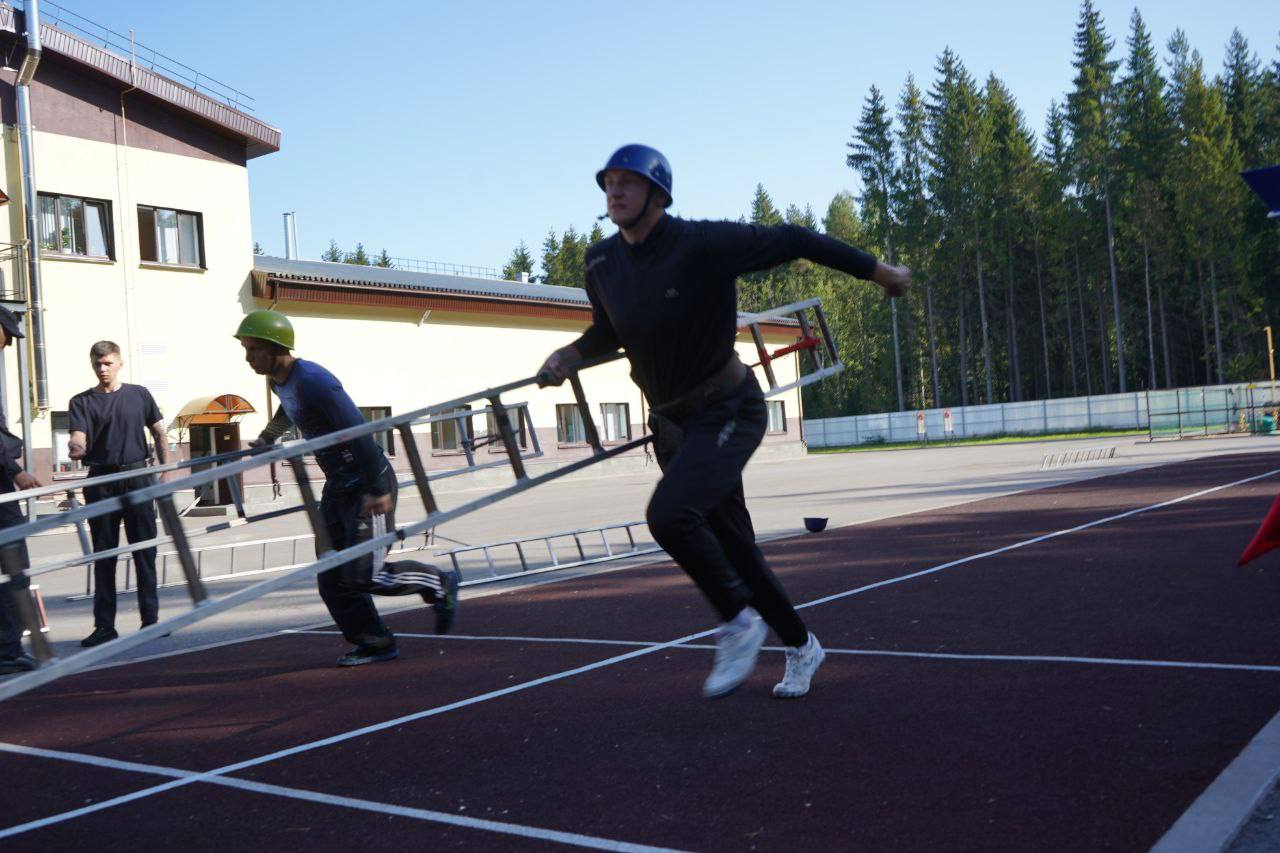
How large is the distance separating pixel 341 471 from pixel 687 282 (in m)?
2.79

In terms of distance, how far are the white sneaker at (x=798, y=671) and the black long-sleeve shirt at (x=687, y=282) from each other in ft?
4.43

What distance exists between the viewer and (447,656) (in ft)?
23.3

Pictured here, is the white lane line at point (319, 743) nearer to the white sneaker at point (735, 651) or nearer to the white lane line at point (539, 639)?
the white lane line at point (539, 639)

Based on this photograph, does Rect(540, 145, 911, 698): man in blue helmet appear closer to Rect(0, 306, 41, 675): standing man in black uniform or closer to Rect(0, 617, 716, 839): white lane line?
Rect(0, 617, 716, 839): white lane line

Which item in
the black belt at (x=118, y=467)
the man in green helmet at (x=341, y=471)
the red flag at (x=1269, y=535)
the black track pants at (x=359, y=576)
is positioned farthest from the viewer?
the black belt at (x=118, y=467)

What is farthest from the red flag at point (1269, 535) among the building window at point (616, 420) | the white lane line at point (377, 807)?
the building window at point (616, 420)

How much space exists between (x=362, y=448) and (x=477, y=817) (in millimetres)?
2664

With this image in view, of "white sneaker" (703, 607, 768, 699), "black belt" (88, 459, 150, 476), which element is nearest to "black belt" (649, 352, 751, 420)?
"white sneaker" (703, 607, 768, 699)

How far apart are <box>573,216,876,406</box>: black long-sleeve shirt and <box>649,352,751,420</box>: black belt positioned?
0.03 meters

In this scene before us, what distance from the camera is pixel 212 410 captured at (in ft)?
98.5

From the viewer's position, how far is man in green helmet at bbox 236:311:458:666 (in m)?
6.20

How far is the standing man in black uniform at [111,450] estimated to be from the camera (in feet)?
27.1

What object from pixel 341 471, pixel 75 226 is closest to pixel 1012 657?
pixel 341 471

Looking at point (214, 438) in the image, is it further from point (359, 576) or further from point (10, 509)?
point (359, 576)
